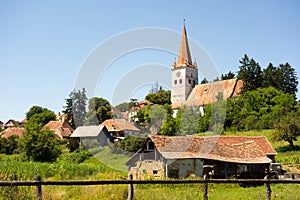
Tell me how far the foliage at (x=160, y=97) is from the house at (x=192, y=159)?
4239cm

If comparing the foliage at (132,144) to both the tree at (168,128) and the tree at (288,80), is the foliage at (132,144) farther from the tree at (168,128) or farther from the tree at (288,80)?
the tree at (288,80)

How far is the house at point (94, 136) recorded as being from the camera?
38969mm

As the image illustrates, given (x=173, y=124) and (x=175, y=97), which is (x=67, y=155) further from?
(x=175, y=97)

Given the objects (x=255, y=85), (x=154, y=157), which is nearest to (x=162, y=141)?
(x=154, y=157)

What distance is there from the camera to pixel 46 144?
38.1 metres

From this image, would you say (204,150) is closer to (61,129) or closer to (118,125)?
(118,125)

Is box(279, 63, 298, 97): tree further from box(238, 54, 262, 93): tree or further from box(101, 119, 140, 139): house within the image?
box(101, 119, 140, 139): house

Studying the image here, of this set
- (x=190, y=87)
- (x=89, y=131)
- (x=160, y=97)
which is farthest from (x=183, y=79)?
(x=89, y=131)

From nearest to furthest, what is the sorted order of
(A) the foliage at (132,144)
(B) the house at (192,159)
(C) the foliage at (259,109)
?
(B) the house at (192,159) → (A) the foliage at (132,144) → (C) the foliage at (259,109)

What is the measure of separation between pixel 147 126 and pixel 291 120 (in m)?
15.0

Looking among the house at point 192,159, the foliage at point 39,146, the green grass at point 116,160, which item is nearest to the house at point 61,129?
the foliage at point 39,146

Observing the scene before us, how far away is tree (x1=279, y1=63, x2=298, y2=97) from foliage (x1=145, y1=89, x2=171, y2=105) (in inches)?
969

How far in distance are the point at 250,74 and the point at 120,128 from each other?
27240 millimetres

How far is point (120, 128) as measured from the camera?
40.0m
